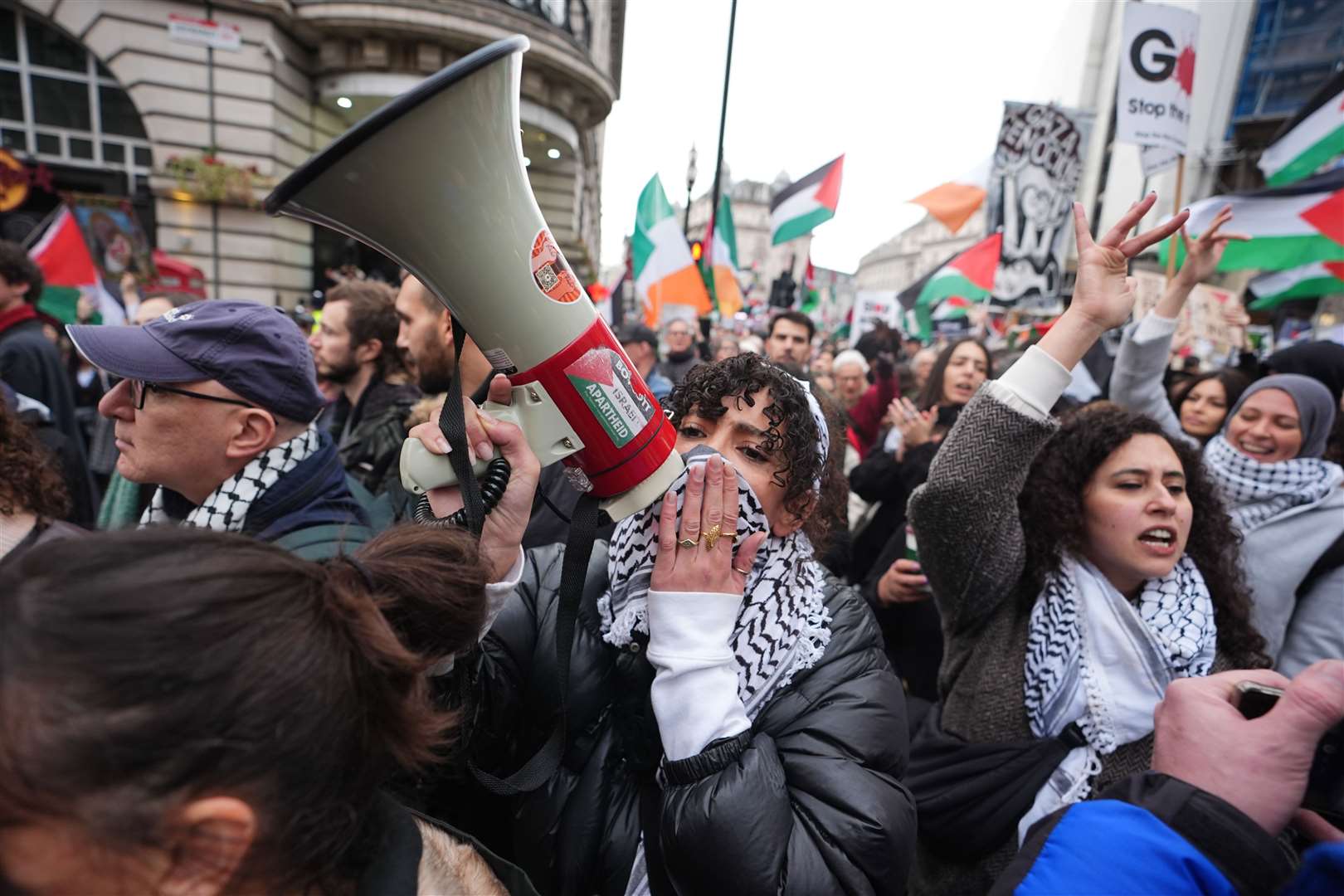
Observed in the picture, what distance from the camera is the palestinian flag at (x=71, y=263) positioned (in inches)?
212

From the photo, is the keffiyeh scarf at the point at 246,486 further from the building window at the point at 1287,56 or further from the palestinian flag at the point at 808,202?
the building window at the point at 1287,56

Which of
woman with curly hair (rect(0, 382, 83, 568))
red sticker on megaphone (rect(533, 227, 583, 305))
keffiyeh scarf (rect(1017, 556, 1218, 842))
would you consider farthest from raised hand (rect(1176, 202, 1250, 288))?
woman with curly hair (rect(0, 382, 83, 568))

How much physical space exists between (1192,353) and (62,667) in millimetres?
9108

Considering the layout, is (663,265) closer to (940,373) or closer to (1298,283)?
(940,373)

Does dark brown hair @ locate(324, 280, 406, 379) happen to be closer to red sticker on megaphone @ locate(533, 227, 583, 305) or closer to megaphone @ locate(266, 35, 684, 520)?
megaphone @ locate(266, 35, 684, 520)

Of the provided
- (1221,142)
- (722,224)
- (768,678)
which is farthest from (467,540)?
(1221,142)

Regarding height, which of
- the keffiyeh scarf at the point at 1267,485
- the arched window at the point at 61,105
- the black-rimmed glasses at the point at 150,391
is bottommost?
the keffiyeh scarf at the point at 1267,485

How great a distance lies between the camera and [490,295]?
1.05m

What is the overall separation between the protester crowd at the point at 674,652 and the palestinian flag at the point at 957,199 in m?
4.40

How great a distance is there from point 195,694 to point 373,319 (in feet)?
9.44

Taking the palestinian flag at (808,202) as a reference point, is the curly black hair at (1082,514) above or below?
below

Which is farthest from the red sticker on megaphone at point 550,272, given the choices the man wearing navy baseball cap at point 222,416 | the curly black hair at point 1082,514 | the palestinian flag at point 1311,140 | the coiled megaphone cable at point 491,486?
the palestinian flag at point 1311,140

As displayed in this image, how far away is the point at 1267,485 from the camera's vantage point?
239cm

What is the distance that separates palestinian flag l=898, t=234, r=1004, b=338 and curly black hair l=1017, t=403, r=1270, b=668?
4.63 metres
